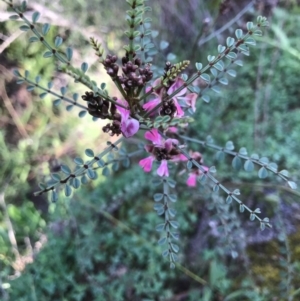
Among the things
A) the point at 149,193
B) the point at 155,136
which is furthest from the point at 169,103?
the point at 149,193

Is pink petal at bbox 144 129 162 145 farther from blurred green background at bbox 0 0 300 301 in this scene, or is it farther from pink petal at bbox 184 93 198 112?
blurred green background at bbox 0 0 300 301

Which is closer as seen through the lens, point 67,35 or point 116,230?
point 116,230

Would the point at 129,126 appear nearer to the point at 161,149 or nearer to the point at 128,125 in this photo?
the point at 128,125

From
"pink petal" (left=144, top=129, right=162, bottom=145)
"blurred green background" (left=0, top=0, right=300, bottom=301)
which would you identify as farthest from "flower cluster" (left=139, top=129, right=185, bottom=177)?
"blurred green background" (left=0, top=0, right=300, bottom=301)

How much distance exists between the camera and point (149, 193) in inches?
60.8

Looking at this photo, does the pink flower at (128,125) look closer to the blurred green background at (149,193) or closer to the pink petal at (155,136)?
the pink petal at (155,136)

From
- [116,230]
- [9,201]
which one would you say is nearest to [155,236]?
[116,230]

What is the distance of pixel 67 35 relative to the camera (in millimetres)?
2176

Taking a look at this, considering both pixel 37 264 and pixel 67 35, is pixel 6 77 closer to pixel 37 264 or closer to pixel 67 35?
pixel 67 35

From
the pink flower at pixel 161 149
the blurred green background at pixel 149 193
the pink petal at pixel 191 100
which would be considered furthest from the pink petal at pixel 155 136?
the blurred green background at pixel 149 193

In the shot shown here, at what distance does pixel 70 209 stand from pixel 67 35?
109 centimetres

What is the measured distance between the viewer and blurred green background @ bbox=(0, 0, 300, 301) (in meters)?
1.33

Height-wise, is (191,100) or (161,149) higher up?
(191,100)

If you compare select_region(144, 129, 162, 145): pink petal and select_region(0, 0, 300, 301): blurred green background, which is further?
select_region(0, 0, 300, 301): blurred green background
